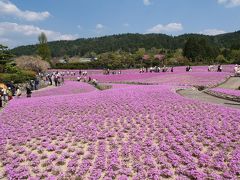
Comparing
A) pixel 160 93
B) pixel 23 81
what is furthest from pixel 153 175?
pixel 23 81

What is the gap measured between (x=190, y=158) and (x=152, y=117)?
363 inches

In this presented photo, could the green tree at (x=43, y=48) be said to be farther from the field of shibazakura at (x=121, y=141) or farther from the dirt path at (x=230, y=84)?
the field of shibazakura at (x=121, y=141)

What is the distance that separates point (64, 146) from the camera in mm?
17750

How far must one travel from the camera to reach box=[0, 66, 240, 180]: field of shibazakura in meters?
14.0

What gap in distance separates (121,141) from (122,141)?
7cm

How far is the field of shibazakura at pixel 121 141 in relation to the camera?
1396 cm

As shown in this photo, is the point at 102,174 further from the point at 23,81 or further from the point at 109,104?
the point at 23,81

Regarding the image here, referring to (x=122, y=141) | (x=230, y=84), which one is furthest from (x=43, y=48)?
(x=122, y=141)

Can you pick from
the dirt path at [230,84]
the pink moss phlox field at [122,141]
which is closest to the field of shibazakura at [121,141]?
the pink moss phlox field at [122,141]

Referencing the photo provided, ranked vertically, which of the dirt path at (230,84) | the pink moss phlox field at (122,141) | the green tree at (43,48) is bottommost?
the dirt path at (230,84)

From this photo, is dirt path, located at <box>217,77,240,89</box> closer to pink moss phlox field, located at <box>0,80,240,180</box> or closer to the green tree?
pink moss phlox field, located at <box>0,80,240,180</box>

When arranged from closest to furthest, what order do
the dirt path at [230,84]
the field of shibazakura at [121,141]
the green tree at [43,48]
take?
the field of shibazakura at [121,141] → the dirt path at [230,84] → the green tree at [43,48]

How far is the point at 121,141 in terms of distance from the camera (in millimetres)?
18266

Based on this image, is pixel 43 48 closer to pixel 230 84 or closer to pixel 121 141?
pixel 230 84
